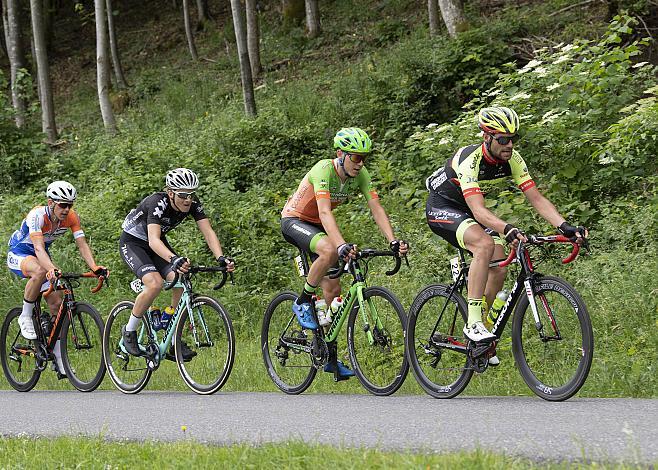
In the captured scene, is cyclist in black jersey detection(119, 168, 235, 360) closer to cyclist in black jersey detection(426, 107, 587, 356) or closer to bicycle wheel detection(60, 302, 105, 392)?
bicycle wheel detection(60, 302, 105, 392)

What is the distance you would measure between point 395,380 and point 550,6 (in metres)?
16.6

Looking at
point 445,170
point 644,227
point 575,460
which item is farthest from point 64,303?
point 575,460

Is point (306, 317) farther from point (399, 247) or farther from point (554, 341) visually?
point (554, 341)

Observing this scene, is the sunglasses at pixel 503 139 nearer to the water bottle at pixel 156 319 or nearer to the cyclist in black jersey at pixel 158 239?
the cyclist in black jersey at pixel 158 239

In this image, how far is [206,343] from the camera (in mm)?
9375

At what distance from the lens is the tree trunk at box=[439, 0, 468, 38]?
20766 mm

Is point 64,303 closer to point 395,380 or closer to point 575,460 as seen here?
point 395,380

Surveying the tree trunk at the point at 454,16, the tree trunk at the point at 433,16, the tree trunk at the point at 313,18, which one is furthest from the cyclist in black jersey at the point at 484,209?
the tree trunk at the point at 313,18

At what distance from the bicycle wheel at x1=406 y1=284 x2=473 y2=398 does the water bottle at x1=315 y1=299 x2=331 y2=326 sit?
3.64 feet

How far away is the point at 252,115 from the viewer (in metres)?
21.7

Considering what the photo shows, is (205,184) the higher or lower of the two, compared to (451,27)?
lower

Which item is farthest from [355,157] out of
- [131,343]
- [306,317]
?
[131,343]

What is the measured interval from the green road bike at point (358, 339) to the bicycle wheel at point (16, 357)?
3.72 meters

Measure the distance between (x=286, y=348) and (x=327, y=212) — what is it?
1.65 metres
